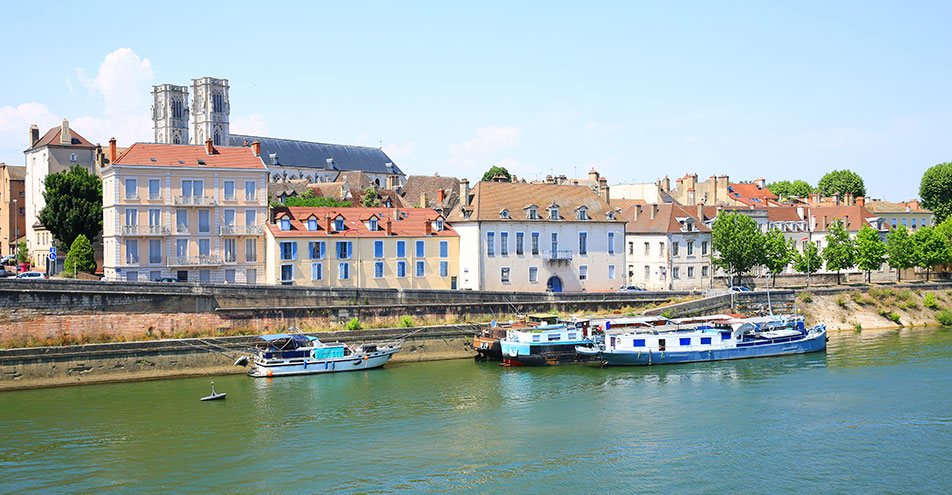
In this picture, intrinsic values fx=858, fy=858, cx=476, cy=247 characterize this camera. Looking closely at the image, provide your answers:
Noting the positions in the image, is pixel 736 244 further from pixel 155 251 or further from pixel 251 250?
pixel 155 251

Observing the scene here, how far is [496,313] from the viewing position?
153ft

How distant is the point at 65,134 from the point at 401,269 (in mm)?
34687

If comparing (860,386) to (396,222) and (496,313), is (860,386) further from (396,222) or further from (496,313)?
(396,222)

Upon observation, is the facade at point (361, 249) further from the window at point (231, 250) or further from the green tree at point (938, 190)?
the green tree at point (938, 190)

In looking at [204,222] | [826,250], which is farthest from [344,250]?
[826,250]

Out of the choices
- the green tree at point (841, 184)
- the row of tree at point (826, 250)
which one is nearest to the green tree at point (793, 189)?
the green tree at point (841, 184)

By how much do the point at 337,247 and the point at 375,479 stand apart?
1016 inches

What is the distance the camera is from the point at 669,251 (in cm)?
5953

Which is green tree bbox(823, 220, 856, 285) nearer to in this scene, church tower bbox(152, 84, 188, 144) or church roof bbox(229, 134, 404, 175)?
church roof bbox(229, 134, 404, 175)

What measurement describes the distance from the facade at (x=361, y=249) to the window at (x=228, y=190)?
2738 millimetres

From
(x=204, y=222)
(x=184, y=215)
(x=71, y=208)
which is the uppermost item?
(x=71, y=208)

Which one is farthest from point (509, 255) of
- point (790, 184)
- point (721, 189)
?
point (790, 184)

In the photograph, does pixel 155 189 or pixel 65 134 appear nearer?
pixel 155 189

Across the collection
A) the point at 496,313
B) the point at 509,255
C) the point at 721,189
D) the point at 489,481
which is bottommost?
the point at 489,481
